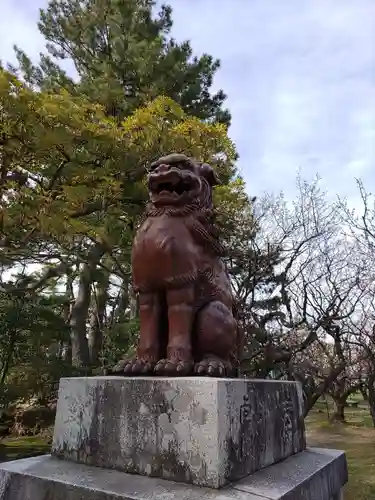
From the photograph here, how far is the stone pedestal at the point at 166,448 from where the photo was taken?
1665 millimetres

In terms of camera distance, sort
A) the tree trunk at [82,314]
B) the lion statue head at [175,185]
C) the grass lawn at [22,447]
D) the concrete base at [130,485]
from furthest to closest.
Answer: the tree trunk at [82,314], the grass lawn at [22,447], the lion statue head at [175,185], the concrete base at [130,485]

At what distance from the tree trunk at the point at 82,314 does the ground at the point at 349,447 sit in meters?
1.85

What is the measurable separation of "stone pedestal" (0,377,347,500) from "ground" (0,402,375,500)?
5.37 meters

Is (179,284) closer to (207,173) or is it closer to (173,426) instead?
(173,426)

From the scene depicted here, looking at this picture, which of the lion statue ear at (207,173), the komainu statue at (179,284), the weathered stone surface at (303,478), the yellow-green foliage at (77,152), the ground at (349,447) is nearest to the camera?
the weathered stone surface at (303,478)

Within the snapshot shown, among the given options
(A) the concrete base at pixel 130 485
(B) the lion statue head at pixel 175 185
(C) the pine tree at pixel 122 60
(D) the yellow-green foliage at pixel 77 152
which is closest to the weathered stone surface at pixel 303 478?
(A) the concrete base at pixel 130 485

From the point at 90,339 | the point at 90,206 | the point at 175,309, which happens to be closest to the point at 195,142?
the point at 90,206

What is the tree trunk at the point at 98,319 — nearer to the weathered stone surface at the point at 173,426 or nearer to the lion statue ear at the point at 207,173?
the lion statue ear at the point at 207,173

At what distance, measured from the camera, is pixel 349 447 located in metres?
9.94

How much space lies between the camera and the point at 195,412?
68.5 inches

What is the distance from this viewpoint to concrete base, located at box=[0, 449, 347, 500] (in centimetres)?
160

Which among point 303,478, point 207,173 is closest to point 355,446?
point 303,478

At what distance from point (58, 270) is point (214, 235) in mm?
6633

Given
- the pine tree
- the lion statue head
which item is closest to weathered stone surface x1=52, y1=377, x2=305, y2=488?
the lion statue head
